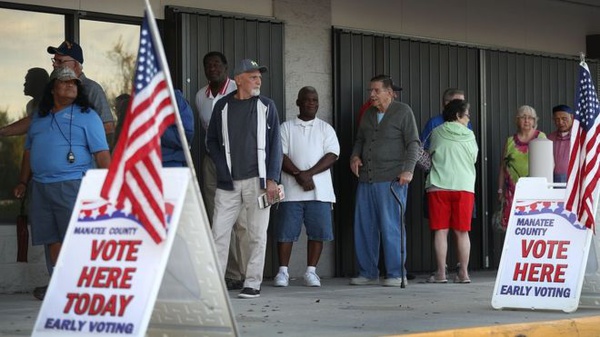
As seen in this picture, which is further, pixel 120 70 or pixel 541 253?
pixel 120 70

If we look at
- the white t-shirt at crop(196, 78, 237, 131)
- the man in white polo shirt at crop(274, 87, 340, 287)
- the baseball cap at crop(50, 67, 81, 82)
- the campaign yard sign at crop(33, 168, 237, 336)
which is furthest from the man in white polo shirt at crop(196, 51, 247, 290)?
the campaign yard sign at crop(33, 168, 237, 336)

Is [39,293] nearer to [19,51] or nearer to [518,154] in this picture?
[19,51]

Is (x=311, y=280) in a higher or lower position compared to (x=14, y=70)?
lower

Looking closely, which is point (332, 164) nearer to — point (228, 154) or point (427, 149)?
point (427, 149)

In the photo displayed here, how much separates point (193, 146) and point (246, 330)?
14.3 ft

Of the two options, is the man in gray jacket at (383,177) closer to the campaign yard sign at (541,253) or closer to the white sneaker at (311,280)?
the white sneaker at (311,280)

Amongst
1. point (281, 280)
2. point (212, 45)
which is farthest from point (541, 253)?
point (212, 45)

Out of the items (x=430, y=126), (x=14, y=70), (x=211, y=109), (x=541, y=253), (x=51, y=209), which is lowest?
(x=541, y=253)

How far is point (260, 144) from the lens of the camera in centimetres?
1146

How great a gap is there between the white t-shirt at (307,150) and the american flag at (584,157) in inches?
130

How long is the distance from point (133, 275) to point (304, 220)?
20.8 ft

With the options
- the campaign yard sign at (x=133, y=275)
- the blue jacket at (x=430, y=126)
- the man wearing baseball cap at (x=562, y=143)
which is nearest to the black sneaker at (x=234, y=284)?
the blue jacket at (x=430, y=126)

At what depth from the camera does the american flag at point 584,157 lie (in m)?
10.3

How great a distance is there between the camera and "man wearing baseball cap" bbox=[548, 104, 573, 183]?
46.3 feet
